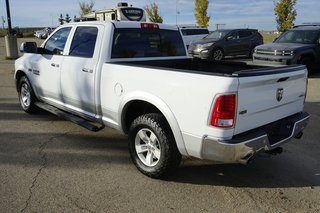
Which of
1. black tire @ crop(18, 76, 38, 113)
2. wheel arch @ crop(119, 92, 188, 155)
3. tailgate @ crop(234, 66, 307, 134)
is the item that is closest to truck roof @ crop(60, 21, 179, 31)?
wheel arch @ crop(119, 92, 188, 155)

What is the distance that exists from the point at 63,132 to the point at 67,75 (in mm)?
1061

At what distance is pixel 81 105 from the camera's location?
511 centimetres

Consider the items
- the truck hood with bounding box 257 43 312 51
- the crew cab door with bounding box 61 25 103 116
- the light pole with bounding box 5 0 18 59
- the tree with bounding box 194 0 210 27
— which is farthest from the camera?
the tree with bounding box 194 0 210 27

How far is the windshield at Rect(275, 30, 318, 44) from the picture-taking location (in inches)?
482

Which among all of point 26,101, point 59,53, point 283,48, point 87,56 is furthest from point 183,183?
point 283,48

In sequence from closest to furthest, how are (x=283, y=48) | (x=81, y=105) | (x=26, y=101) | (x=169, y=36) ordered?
(x=81, y=105) < (x=169, y=36) < (x=26, y=101) < (x=283, y=48)

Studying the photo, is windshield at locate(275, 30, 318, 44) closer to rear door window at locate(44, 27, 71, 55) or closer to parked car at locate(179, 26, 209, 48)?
parked car at locate(179, 26, 209, 48)

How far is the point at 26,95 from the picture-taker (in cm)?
686

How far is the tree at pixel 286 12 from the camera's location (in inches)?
1126

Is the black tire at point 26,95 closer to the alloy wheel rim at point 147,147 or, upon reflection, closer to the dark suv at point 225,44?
the alloy wheel rim at point 147,147

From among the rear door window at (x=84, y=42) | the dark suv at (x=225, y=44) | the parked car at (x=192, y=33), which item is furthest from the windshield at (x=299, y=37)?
the rear door window at (x=84, y=42)

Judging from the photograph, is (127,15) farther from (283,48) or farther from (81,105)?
(81,105)

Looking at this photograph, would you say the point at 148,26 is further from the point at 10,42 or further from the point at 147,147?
the point at 10,42

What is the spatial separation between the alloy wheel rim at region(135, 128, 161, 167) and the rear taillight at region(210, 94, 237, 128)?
3.10 ft
